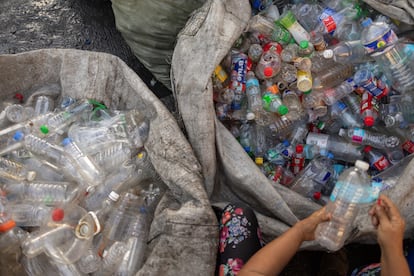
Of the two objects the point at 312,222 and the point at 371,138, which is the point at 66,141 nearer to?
the point at 312,222

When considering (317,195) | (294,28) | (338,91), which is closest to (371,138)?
(338,91)

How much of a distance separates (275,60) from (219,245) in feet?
3.19

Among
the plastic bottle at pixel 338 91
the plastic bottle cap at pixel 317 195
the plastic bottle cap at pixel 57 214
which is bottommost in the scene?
the plastic bottle cap at pixel 57 214

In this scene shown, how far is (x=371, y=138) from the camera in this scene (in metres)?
2.47

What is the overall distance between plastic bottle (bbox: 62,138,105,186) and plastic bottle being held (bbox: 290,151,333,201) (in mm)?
1001

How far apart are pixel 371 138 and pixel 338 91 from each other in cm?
29

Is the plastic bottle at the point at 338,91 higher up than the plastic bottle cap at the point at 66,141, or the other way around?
the plastic bottle at the point at 338,91

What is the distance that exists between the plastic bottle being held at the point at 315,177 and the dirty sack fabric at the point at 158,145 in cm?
60

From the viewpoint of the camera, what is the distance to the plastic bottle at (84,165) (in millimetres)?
2385

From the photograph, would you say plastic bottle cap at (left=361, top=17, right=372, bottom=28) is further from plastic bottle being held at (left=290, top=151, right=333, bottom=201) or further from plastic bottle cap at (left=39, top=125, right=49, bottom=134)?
plastic bottle cap at (left=39, top=125, right=49, bottom=134)

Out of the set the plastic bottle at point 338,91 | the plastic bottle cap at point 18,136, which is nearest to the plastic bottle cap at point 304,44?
the plastic bottle at point 338,91

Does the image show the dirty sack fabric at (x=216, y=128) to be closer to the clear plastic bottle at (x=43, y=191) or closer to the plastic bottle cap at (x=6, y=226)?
the clear plastic bottle at (x=43, y=191)

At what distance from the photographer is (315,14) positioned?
8.66ft

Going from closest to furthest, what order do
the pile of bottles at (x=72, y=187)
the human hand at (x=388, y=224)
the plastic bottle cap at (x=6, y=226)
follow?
the human hand at (x=388, y=224), the plastic bottle cap at (x=6, y=226), the pile of bottles at (x=72, y=187)
